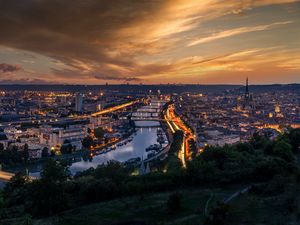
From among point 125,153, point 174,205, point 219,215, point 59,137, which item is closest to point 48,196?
point 174,205

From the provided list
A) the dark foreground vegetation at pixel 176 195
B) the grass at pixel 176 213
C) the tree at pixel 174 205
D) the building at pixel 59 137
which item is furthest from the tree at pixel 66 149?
the tree at pixel 174 205

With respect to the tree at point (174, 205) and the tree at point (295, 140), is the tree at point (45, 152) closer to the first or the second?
the tree at point (295, 140)

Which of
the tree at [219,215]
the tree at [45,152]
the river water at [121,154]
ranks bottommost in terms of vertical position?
the river water at [121,154]

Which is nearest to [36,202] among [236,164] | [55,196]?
[55,196]

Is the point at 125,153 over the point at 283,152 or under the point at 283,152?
under

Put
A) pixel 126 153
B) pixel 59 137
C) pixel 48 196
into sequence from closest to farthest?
pixel 48 196
pixel 126 153
pixel 59 137

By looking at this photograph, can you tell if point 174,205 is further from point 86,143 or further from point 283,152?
point 86,143

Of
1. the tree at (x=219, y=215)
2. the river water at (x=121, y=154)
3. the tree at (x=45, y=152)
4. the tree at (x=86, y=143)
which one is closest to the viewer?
the tree at (x=219, y=215)

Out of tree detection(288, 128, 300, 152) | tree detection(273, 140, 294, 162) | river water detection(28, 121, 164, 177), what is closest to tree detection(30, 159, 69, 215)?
tree detection(273, 140, 294, 162)
